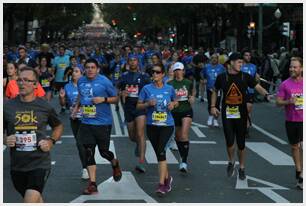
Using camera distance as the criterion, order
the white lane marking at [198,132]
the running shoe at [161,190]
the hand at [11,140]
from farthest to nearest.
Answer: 1. the white lane marking at [198,132]
2. the running shoe at [161,190]
3. the hand at [11,140]

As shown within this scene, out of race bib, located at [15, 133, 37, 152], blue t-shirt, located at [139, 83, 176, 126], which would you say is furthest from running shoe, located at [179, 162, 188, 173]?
race bib, located at [15, 133, 37, 152]

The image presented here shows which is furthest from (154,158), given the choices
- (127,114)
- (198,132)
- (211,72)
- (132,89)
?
(211,72)

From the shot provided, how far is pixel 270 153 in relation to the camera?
1268cm

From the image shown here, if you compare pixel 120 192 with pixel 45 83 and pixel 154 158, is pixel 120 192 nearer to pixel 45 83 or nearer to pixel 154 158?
pixel 154 158

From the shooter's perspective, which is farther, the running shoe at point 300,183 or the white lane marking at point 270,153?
the white lane marking at point 270,153

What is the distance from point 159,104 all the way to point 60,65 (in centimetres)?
1204

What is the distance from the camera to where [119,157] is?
12.0m

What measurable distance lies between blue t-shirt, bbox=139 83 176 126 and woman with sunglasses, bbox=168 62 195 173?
1258mm

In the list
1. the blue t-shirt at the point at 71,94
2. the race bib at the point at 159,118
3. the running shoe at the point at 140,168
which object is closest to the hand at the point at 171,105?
the race bib at the point at 159,118

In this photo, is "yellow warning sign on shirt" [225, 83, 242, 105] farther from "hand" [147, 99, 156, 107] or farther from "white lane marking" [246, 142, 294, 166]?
"white lane marking" [246, 142, 294, 166]

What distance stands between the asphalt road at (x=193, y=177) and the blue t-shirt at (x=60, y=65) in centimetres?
564

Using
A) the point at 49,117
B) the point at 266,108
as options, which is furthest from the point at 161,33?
the point at 49,117

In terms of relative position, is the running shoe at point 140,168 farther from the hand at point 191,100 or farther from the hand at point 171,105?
the hand at point 171,105

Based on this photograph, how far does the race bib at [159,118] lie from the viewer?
9203 mm
